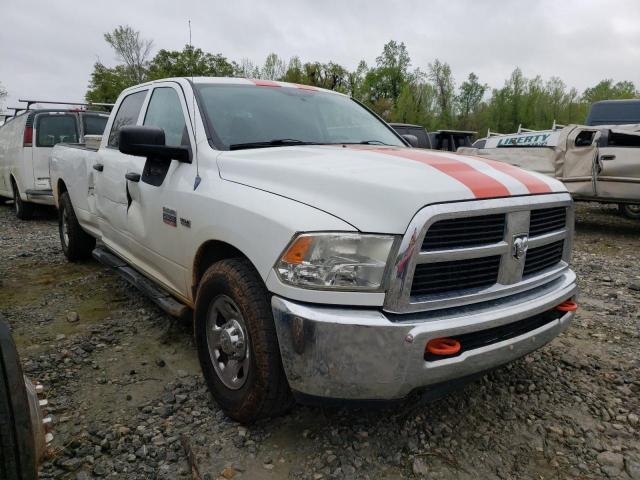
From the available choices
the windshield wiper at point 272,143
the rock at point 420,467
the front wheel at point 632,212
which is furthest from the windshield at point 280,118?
the front wheel at point 632,212

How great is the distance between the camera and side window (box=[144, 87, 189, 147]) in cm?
310

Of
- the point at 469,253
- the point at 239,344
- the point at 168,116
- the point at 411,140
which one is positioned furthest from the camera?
the point at 411,140

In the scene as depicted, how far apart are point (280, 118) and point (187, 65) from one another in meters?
32.3

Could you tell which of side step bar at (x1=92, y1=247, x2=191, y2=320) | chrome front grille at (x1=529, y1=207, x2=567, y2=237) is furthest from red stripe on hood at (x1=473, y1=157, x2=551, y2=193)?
side step bar at (x1=92, y1=247, x2=191, y2=320)

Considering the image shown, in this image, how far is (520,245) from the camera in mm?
2215

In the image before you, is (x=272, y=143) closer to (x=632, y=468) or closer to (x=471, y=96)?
(x=632, y=468)

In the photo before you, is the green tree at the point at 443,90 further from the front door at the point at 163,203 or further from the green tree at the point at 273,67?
the front door at the point at 163,203

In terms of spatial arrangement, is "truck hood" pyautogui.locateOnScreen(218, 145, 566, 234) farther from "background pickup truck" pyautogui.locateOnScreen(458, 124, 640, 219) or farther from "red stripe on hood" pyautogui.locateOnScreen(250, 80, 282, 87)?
"background pickup truck" pyautogui.locateOnScreen(458, 124, 640, 219)

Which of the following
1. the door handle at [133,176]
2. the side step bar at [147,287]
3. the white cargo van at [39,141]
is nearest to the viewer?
the side step bar at [147,287]

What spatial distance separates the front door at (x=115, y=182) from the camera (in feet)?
12.2

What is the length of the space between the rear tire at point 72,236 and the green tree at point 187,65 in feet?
93.8

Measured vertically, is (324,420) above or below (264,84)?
below

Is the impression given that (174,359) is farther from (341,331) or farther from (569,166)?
(569,166)

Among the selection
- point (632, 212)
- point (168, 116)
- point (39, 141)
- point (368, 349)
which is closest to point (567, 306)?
point (368, 349)
